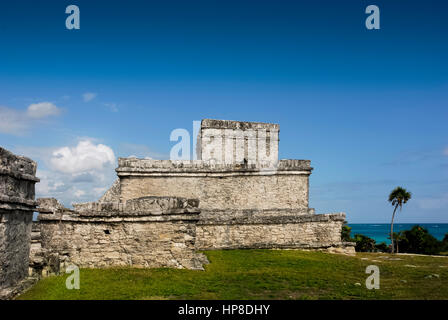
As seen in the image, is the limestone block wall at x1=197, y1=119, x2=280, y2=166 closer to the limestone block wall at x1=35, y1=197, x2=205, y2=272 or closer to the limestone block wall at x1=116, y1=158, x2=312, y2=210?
the limestone block wall at x1=116, y1=158, x2=312, y2=210

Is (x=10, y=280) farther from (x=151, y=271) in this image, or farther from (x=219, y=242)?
(x=219, y=242)

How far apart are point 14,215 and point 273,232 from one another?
34.8ft

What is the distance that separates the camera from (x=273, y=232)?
52.2 feet

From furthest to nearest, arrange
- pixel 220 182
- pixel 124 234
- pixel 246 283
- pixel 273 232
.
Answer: pixel 220 182
pixel 273 232
pixel 124 234
pixel 246 283

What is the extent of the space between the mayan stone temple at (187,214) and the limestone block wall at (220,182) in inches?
1.9

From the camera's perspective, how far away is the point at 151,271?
933 cm

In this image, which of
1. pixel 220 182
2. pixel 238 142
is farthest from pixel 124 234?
pixel 238 142

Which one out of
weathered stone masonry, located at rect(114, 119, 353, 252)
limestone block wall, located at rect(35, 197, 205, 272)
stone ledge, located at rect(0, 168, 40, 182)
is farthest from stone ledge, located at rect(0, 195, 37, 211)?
weathered stone masonry, located at rect(114, 119, 353, 252)

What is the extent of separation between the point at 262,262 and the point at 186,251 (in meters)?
3.39

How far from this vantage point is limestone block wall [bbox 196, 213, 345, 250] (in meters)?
15.2

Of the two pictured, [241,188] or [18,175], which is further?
[241,188]

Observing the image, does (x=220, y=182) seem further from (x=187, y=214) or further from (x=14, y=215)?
(x=14, y=215)

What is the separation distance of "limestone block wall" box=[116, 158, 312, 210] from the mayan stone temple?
0.05 m
